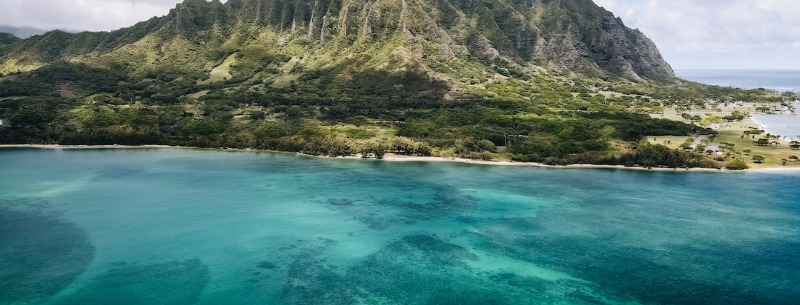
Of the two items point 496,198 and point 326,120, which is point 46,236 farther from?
point 326,120

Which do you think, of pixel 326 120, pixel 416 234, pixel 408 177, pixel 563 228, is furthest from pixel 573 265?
pixel 326 120

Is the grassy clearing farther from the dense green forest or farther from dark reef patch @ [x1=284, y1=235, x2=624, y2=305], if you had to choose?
dark reef patch @ [x1=284, y1=235, x2=624, y2=305]

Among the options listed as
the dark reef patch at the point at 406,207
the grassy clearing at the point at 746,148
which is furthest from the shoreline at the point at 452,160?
the dark reef patch at the point at 406,207

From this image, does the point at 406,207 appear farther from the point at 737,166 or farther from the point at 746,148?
the point at 746,148

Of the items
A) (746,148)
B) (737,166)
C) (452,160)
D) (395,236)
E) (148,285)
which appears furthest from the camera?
(746,148)

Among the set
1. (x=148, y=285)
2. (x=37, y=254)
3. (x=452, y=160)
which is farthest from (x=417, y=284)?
(x=452, y=160)
